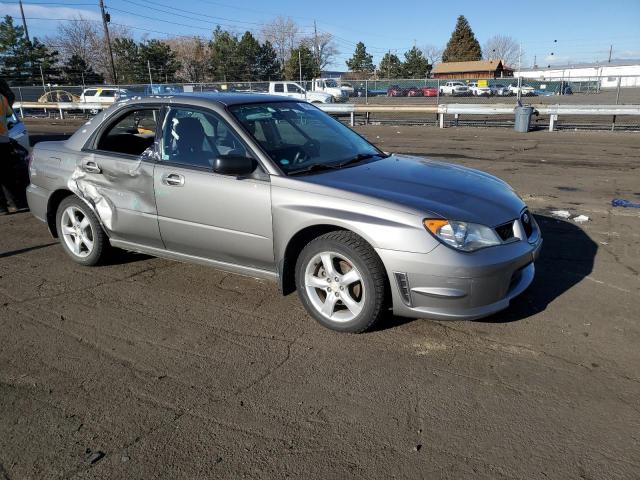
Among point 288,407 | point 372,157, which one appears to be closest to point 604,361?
point 288,407

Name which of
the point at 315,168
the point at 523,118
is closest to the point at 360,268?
A: the point at 315,168

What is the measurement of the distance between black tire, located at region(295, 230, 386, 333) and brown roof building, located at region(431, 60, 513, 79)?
3382 inches

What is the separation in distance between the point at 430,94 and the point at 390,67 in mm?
47413

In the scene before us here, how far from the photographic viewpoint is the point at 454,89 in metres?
53.2

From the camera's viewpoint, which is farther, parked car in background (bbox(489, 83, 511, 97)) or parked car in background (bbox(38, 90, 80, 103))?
parked car in background (bbox(489, 83, 511, 97))

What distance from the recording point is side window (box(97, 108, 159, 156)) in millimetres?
4877

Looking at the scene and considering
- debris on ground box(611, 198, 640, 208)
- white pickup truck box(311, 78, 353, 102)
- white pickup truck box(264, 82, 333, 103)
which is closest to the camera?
debris on ground box(611, 198, 640, 208)

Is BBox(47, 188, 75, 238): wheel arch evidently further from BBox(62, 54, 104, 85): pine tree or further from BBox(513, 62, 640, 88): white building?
BBox(513, 62, 640, 88): white building

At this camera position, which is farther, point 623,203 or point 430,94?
point 430,94

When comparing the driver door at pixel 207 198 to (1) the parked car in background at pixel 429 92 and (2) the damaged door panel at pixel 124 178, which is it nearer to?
(2) the damaged door panel at pixel 124 178

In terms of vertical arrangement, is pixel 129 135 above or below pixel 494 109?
above

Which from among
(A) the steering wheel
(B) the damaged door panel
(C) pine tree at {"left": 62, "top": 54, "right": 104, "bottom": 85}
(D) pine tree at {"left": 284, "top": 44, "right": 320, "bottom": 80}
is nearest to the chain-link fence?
(B) the damaged door panel

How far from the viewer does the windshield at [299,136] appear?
166 inches

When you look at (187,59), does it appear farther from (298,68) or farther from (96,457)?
(96,457)
